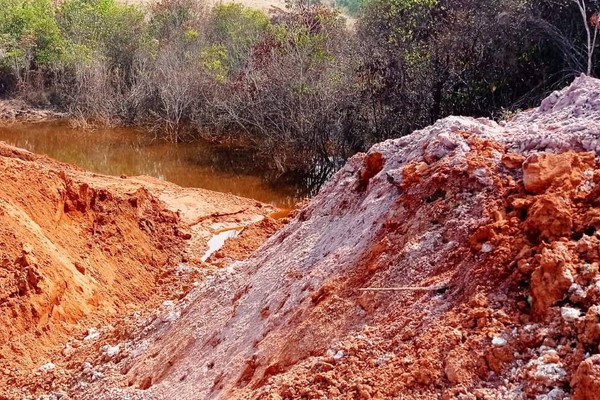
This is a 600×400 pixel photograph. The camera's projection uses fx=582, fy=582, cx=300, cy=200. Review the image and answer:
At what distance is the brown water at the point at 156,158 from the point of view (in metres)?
16.2

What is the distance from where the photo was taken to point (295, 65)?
16.8 metres

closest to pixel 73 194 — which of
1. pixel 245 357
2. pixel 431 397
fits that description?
pixel 245 357

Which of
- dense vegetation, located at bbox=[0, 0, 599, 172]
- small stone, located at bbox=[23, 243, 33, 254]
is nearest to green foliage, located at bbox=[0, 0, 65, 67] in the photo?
dense vegetation, located at bbox=[0, 0, 599, 172]

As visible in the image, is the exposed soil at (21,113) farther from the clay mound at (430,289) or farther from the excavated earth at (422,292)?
the clay mound at (430,289)

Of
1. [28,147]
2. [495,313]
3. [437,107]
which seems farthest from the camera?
[28,147]

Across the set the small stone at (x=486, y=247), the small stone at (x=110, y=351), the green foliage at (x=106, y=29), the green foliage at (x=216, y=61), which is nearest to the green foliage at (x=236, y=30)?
the green foliage at (x=216, y=61)

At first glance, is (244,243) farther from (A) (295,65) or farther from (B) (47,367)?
(A) (295,65)

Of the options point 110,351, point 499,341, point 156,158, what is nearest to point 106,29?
point 156,158

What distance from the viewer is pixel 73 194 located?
31.2 ft

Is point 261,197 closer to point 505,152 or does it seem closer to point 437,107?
point 437,107

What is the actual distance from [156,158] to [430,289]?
16.6 m

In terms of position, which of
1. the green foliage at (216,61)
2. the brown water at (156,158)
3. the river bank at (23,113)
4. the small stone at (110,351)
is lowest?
the brown water at (156,158)

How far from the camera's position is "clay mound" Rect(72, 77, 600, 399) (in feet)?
9.23

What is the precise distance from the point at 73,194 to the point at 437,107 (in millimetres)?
8545
